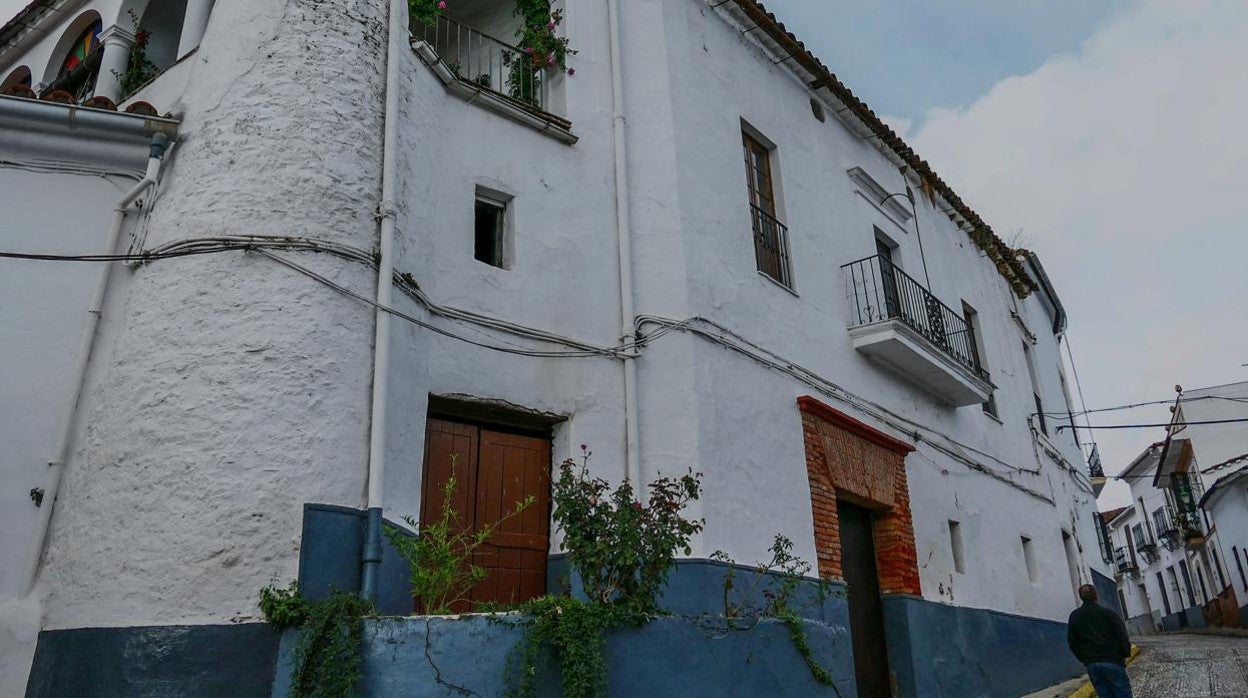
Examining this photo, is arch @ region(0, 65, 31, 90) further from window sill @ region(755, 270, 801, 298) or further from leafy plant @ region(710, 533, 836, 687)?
leafy plant @ region(710, 533, 836, 687)

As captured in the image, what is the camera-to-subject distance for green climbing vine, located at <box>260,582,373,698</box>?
160 inches

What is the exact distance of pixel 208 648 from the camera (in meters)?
4.35

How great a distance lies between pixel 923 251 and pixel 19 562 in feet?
32.9

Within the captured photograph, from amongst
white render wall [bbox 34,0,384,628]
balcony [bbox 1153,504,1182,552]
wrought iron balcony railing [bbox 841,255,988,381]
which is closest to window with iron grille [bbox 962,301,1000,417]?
wrought iron balcony railing [bbox 841,255,988,381]

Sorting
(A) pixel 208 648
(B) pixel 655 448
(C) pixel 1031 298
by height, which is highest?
(C) pixel 1031 298

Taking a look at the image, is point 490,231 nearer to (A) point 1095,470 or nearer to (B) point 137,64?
(B) point 137,64

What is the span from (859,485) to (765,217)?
2.61 meters

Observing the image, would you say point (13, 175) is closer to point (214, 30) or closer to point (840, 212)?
point (214, 30)

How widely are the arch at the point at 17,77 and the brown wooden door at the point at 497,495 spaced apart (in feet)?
24.3

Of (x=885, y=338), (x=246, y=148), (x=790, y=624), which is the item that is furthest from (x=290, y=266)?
(x=885, y=338)

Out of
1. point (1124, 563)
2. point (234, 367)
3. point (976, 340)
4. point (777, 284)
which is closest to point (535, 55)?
point (777, 284)

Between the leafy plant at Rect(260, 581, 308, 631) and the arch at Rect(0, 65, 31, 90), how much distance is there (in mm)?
8260

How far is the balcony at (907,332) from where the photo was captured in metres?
9.16

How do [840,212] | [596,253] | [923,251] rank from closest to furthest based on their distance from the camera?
[596,253] → [840,212] → [923,251]
